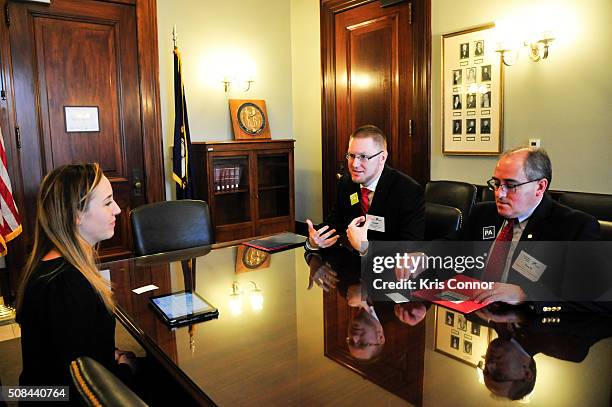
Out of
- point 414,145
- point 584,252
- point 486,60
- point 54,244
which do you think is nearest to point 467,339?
point 584,252

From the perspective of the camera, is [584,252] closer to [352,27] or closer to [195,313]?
[195,313]

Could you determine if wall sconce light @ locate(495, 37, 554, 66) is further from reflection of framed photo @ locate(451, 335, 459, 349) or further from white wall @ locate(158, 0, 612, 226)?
reflection of framed photo @ locate(451, 335, 459, 349)

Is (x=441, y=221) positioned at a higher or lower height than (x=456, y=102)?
lower

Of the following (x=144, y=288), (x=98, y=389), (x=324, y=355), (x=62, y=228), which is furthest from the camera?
(x=144, y=288)

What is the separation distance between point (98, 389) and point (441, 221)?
6.27 ft

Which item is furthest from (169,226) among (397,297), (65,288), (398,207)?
(397,297)

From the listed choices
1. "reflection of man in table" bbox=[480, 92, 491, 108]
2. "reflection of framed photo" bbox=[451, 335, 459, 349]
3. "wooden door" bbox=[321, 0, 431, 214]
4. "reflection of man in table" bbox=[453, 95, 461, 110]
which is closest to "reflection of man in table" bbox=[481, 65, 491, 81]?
"reflection of man in table" bbox=[480, 92, 491, 108]

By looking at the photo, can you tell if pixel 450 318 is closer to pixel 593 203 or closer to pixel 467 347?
pixel 467 347

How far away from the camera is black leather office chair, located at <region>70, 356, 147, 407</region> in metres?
0.64

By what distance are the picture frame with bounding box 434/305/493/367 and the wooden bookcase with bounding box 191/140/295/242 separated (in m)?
3.49

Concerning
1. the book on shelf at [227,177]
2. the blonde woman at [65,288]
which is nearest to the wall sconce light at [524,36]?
the book on shelf at [227,177]

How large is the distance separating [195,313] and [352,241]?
2.67ft

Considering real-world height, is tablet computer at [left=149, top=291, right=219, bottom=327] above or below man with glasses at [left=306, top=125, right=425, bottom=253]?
below

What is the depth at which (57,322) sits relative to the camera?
47.4 inches
